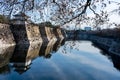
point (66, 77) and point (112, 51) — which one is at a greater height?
point (66, 77)

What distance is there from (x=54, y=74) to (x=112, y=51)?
2371 centimetres

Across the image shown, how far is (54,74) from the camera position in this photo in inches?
787

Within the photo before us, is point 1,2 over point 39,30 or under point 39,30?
over

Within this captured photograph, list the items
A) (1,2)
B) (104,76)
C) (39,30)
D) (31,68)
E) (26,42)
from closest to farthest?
(1,2) → (104,76) → (31,68) → (26,42) → (39,30)

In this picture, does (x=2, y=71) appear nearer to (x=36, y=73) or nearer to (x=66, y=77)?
(x=36, y=73)

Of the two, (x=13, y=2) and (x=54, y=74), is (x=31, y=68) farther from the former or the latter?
(x=13, y=2)

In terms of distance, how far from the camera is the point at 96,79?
64.6ft

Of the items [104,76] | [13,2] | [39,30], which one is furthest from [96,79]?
[39,30]

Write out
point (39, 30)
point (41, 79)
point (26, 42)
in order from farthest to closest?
point (39, 30)
point (26, 42)
point (41, 79)

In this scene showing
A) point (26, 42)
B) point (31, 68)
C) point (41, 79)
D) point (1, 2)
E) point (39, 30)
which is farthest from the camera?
point (39, 30)

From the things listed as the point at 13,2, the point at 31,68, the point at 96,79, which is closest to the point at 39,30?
the point at 31,68

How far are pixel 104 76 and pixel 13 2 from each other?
17126 mm

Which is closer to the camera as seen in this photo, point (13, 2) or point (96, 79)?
point (13, 2)

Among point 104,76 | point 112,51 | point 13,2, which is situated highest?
point 13,2
